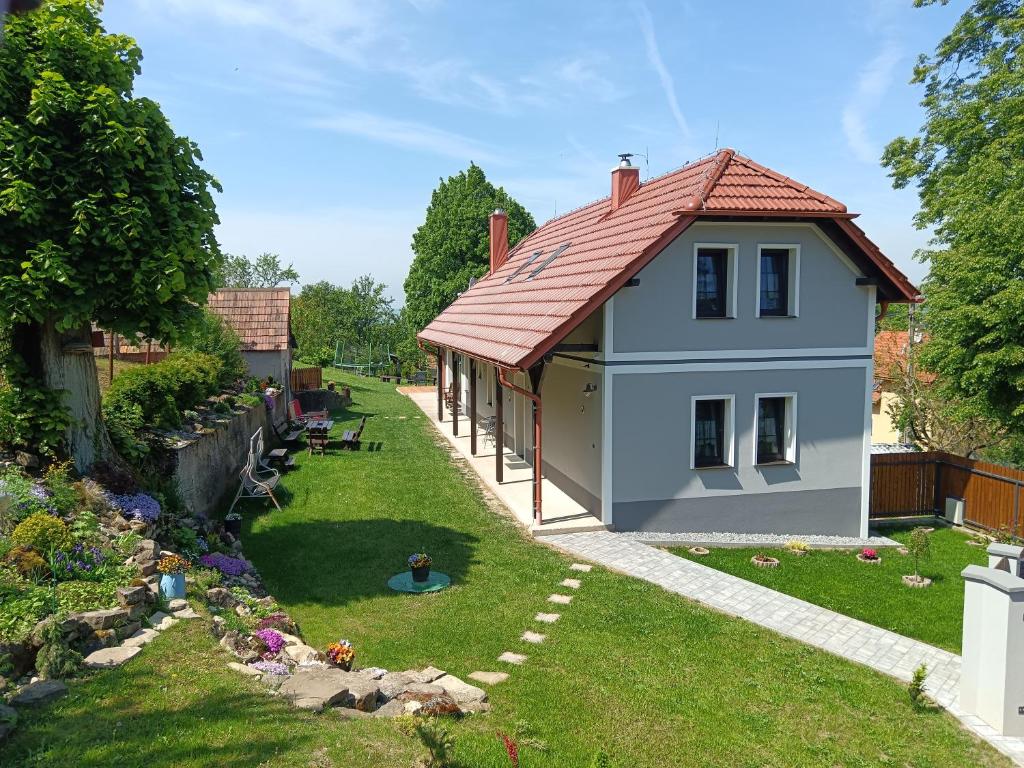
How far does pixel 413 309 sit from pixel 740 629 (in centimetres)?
3500

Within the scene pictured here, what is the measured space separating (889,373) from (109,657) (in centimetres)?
2341

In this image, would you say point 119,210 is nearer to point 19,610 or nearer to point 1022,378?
point 19,610

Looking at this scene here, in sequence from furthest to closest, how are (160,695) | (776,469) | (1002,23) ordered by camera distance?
1. (1002,23)
2. (776,469)
3. (160,695)

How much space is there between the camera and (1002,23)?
22.3m

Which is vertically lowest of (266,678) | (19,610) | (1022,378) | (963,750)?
(963,750)

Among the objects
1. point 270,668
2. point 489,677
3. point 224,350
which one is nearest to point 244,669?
point 270,668

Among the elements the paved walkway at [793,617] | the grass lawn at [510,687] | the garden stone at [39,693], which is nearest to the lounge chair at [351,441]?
the grass lawn at [510,687]

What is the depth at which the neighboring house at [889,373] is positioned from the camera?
22.2 metres

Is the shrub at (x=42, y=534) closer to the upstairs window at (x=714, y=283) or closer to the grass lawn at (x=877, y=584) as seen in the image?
the grass lawn at (x=877, y=584)

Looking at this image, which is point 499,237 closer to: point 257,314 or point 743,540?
point 257,314

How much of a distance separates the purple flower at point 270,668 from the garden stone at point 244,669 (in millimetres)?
80

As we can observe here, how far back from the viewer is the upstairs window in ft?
40.9

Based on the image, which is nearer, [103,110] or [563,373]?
[103,110]

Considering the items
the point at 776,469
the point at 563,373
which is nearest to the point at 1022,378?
the point at 776,469
